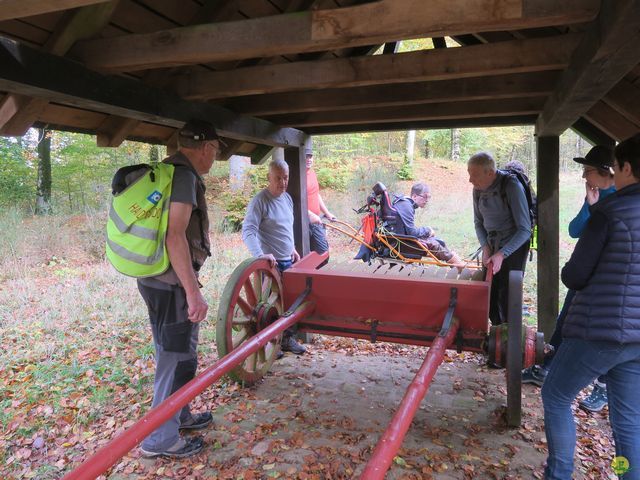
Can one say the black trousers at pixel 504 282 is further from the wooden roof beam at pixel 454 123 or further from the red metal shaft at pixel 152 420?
the red metal shaft at pixel 152 420

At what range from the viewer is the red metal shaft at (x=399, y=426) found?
4.84ft

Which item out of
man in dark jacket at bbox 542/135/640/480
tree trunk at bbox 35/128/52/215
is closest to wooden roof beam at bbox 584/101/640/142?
man in dark jacket at bbox 542/135/640/480

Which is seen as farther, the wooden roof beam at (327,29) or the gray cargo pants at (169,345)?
the gray cargo pants at (169,345)

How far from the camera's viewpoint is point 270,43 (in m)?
2.29

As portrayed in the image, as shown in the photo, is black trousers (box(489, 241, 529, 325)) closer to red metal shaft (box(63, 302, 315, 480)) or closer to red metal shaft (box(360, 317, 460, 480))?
red metal shaft (box(360, 317, 460, 480))

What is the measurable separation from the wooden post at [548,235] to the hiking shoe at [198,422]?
134 inches

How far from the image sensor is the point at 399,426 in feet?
5.69

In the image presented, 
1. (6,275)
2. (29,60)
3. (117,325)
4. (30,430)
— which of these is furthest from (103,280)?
(29,60)

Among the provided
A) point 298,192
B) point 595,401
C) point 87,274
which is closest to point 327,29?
point 298,192

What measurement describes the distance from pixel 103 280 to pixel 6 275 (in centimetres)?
177

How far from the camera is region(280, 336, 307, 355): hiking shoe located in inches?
198

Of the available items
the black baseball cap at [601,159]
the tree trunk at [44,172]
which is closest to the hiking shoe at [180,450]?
the black baseball cap at [601,159]

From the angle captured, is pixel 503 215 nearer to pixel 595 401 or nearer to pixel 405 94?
pixel 405 94

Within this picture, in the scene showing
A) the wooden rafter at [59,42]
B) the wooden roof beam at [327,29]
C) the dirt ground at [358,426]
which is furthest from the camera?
the dirt ground at [358,426]
